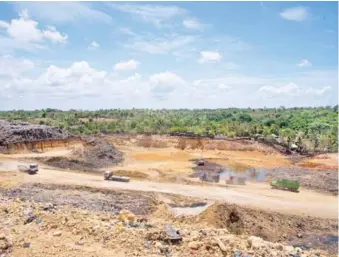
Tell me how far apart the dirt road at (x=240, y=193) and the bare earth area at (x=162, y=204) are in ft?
0.25

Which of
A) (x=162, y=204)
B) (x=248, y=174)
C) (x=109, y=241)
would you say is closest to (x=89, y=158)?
(x=248, y=174)

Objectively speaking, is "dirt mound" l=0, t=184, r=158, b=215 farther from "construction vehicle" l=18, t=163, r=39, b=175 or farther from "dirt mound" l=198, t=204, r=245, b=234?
"construction vehicle" l=18, t=163, r=39, b=175

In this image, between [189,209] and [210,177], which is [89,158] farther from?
[189,209]

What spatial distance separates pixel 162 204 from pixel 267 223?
608 cm

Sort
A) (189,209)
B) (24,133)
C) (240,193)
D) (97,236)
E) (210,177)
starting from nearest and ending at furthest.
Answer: (97,236) < (189,209) < (240,193) < (210,177) < (24,133)

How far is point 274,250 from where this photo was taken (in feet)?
36.1

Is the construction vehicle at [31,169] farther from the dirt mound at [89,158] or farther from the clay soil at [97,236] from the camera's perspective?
the clay soil at [97,236]

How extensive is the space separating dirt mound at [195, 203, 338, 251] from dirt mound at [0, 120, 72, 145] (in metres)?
28.1

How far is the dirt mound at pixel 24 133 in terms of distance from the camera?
135 feet

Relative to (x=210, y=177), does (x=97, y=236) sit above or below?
above

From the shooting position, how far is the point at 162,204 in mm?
22469

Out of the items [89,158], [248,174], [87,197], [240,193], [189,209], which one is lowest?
[248,174]

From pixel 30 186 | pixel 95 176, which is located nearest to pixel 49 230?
pixel 30 186

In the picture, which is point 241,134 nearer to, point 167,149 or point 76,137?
point 167,149
